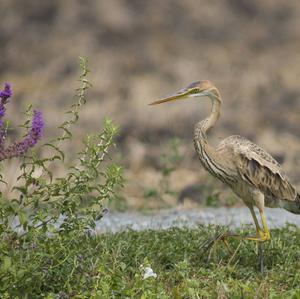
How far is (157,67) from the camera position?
20188 millimetres

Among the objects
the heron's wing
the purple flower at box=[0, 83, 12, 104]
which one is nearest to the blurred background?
the heron's wing

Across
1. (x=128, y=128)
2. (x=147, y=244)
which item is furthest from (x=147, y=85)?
(x=147, y=244)

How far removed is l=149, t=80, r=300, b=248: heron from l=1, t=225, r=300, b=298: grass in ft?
1.08

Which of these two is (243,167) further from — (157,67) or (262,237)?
(157,67)

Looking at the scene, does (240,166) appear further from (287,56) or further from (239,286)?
(287,56)

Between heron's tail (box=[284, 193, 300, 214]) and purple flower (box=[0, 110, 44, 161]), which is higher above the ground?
purple flower (box=[0, 110, 44, 161])

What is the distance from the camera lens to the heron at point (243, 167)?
26.9 ft

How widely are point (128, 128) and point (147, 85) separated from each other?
1.60 m

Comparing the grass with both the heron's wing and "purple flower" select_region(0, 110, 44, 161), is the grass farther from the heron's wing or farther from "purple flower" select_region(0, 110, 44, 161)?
"purple flower" select_region(0, 110, 44, 161)

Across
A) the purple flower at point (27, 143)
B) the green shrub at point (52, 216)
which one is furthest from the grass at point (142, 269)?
the purple flower at point (27, 143)

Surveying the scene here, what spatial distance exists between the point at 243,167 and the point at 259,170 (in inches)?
5.3

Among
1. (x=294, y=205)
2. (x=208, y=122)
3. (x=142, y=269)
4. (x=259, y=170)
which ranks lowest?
(x=294, y=205)

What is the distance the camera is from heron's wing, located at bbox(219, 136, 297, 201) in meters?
8.22

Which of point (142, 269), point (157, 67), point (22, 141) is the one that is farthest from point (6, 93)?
point (157, 67)
